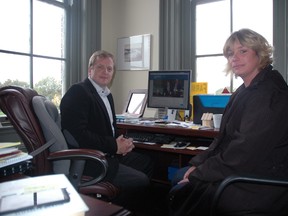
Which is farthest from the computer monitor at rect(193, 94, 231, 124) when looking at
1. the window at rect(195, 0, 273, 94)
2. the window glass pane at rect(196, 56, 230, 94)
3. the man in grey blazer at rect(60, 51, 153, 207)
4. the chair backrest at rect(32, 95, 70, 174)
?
the chair backrest at rect(32, 95, 70, 174)

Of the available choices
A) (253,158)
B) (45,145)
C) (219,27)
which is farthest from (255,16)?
(45,145)

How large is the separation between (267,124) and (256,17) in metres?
1.73

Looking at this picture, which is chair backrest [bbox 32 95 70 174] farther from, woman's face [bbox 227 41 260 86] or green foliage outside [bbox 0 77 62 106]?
green foliage outside [bbox 0 77 62 106]

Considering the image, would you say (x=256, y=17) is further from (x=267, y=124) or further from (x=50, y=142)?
(x=50, y=142)

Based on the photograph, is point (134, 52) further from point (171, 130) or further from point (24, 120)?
point (24, 120)

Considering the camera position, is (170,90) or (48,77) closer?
(170,90)

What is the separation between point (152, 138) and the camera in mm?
2168

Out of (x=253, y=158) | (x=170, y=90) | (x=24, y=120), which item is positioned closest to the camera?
(x=253, y=158)

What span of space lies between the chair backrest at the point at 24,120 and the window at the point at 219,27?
1.73m

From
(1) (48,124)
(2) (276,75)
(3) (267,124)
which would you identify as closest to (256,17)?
(2) (276,75)

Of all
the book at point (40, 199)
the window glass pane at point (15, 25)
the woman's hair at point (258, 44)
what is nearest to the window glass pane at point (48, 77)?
the window glass pane at point (15, 25)

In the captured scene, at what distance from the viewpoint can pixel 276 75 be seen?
1.29 metres

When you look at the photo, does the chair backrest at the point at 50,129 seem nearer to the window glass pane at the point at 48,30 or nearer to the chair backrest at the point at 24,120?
the chair backrest at the point at 24,120

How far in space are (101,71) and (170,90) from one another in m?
0.78
